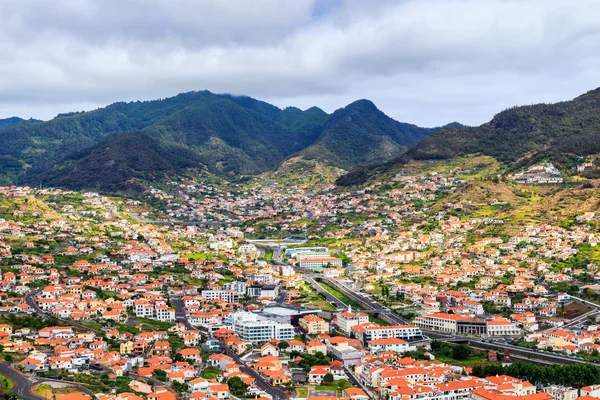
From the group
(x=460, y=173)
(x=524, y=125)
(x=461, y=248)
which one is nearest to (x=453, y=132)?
(x=524, y=125)

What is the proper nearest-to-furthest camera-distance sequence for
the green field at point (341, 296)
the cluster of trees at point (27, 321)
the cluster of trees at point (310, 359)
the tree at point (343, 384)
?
the tree at point (343, 384), the cluster of trees at point (310, 359), the cluster of trees at point (27, 321), the green field at point (341, 296)

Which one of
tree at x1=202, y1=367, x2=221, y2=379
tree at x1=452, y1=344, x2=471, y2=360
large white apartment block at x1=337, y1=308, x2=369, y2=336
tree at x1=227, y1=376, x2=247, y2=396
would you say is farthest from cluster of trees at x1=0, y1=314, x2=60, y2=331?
tree at x1=452, y1=344, x2=471, y2=360

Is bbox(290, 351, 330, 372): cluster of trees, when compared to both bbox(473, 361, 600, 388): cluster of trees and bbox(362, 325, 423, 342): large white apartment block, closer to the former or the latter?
bbox(362, 325, 423, 342): large white apartment block

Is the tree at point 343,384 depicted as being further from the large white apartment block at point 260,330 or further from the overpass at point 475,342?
the overpass at point 475,342

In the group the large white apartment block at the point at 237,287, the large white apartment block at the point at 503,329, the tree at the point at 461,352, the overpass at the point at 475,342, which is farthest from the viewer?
the large white apartment block at the point at 237,287

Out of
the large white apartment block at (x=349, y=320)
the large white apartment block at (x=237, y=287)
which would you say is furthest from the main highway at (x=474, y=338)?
the large white apartment block at (x=237, y=287)

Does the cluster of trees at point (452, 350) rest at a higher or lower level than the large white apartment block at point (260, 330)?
lower
